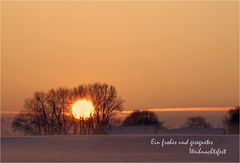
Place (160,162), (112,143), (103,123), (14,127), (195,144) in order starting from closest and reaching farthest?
(160,162) → (195,144) → (112,143) → (103,123) → (14,127)

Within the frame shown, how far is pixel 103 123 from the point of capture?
213 feet

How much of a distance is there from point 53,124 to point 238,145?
43.2 m

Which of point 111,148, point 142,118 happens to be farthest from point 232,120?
point 111,148

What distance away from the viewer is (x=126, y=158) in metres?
22.9

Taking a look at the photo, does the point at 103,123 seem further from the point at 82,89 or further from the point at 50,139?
the point at 50,139

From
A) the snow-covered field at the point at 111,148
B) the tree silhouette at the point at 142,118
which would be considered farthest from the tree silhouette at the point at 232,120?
the snow-covered field at the point at 111,148

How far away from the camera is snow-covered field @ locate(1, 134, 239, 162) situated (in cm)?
2325

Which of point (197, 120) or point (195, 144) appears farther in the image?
point (197, 120)

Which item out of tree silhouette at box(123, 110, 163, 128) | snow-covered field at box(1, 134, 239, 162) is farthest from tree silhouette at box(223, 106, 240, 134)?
snow-covered field at box(1, 134, 239, 162)

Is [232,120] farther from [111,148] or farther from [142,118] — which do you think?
[111,148]

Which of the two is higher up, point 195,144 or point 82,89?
point 82,89

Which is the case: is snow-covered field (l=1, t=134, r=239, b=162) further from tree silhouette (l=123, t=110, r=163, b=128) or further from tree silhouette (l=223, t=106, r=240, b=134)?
tree silhouette (l=123, t=110, r=163, b=128)

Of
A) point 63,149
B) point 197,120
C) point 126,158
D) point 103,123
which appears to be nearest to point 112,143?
point 63,149

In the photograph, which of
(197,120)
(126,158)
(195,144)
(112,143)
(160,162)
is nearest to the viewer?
(160,162)
